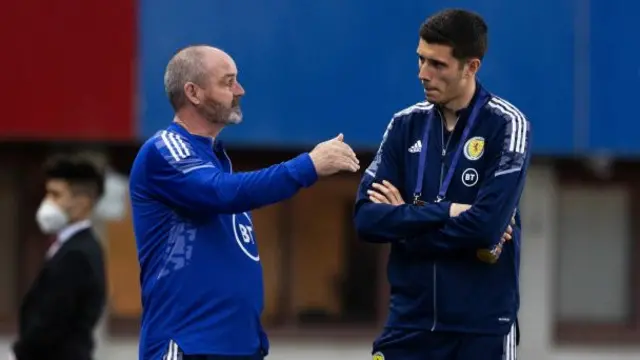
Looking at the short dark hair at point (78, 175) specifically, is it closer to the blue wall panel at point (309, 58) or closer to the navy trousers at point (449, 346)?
the navy trousers at point (449, 346)

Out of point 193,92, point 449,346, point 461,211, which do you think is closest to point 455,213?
point 461,211

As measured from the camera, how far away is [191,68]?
541 centimetres

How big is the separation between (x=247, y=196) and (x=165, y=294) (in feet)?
1.69

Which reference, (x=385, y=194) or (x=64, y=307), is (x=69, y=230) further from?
(x=385, y=194)

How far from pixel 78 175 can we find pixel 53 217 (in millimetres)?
274

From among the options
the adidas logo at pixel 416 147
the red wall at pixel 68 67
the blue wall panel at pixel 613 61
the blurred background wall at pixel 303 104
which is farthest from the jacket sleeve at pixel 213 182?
the blue wall panel at pixel 613 61

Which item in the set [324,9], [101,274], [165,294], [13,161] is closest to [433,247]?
[165,294]

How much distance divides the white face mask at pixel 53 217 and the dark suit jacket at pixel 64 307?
24 centimetres

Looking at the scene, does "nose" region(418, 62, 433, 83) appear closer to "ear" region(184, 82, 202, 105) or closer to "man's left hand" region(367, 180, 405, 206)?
"man's left hand" region(367, 180, 405, 206)

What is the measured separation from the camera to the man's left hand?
5.53 m

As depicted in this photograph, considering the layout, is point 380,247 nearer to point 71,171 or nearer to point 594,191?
point 594,191

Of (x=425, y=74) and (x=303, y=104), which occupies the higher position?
(x=303, y=104)

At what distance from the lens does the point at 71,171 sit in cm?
780

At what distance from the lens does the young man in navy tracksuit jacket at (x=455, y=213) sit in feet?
17.6
